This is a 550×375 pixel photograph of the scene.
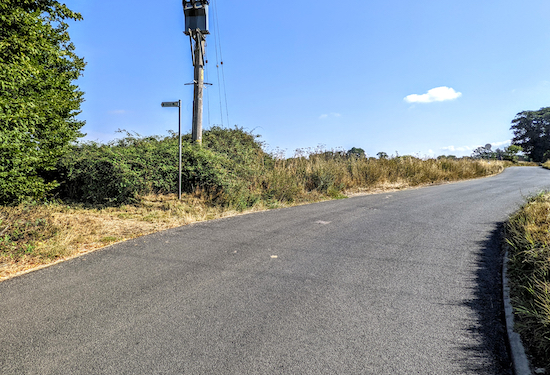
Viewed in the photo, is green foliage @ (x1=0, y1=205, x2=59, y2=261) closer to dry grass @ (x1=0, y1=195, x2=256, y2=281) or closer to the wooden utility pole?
dry grass @ (x1=0, y1=195, x2=256, y2=281)

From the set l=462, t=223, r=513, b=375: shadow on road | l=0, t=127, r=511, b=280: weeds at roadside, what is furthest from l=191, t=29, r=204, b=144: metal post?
l=462, t=223, r=513, b=375: shadow on road

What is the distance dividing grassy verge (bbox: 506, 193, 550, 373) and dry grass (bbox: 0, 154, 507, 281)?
241 inches

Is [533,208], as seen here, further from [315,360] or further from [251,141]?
[251,141]

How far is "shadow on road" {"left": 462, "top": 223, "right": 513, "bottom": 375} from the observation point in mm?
2549

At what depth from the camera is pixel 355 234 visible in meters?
6.40

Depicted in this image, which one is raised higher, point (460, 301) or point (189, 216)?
point (189, 216)

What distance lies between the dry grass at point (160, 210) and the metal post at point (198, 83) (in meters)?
2.75

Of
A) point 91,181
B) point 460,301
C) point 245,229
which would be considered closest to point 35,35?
point 91,181

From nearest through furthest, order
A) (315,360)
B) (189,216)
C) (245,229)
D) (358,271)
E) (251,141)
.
Result: (315,360) → (358,271) → (245,229) → (189,216) → (251,141)

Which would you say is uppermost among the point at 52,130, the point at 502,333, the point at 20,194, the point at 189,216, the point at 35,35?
the point at 35,35

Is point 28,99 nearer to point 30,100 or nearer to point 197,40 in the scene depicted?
point 30,100

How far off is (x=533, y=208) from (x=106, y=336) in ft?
23.7

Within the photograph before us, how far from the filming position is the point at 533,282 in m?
3.48

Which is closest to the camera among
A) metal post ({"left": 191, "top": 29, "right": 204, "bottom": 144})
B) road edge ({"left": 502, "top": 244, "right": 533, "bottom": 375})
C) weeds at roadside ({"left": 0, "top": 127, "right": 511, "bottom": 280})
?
road edge ({"left": 502, "top": 244, "right": 533, "bottom": 375})
